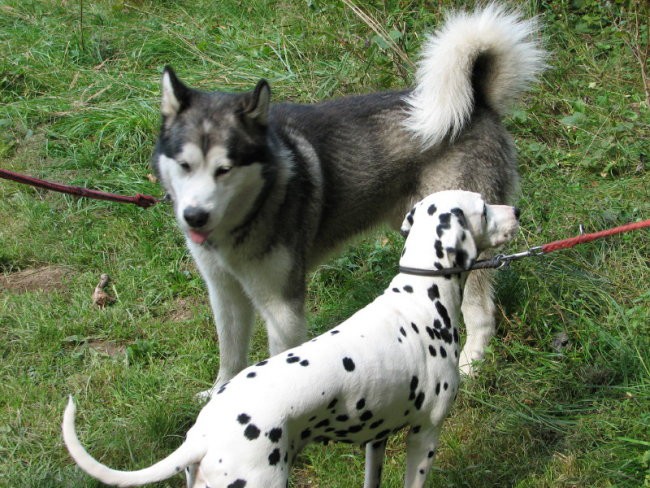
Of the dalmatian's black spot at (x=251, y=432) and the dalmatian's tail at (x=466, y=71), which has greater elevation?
the dalmatian's tail at (x=466, y=71)

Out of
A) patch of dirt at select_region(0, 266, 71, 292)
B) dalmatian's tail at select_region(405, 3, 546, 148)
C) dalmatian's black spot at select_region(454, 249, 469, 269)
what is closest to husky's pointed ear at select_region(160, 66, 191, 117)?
dalmatian's tail at select_region(405, 3, 546, 148)

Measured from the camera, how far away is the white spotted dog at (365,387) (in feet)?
7.47

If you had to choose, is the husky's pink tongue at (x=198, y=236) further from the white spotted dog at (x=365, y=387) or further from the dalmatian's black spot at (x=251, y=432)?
the dalmatian's black spot at (x=251, y=432)

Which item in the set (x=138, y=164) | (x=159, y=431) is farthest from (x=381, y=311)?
(x=138, y=164)

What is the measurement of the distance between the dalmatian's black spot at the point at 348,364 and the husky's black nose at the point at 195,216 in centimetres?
89

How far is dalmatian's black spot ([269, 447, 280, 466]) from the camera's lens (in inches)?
90.6

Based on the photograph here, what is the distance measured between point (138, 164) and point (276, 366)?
336 cm

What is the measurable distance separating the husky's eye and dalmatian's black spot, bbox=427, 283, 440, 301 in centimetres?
96

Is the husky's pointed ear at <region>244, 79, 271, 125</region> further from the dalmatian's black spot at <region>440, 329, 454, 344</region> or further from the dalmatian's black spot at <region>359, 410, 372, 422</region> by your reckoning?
the dalmatian's black spot at <region>359, 410, 372, 422</region>

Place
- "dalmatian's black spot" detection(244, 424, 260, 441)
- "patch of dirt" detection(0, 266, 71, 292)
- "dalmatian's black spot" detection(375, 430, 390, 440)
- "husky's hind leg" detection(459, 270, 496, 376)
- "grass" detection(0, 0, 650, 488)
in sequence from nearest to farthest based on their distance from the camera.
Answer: "dalmatian's black spot" detection(244, 424, 260, 441)
"dalmatian's black spot" detection(375, 430, 390, 440)
"grass" detection(0, 0, 650, 488)
"husky's hind leg" detection(459, 270, 496, 376)
"patch of dirt" detection(0, 266, 71, 292)

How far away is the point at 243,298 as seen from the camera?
390 cm

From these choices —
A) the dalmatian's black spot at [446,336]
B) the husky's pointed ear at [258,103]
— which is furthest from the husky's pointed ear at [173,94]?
the dalmatian's black spot at [446,336]

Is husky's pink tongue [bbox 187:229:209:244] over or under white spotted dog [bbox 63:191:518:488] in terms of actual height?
under

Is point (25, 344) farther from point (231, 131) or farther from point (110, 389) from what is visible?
point (231, 131)
